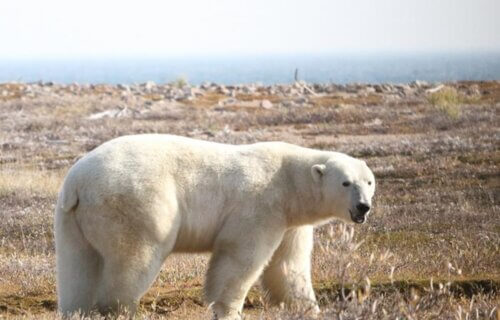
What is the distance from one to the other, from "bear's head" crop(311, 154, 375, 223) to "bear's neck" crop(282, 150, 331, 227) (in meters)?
0.04

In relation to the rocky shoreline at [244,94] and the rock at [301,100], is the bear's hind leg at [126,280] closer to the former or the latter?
the rocky shoreline at [244,94]

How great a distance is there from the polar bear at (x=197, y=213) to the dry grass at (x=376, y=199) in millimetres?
490

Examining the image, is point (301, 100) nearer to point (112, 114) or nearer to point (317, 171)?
point (112, 114)

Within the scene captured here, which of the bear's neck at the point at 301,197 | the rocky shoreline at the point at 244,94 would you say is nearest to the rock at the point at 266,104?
the rocky shoreline at the point at 244,94

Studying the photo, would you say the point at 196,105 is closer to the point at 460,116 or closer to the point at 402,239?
the point at 460,116

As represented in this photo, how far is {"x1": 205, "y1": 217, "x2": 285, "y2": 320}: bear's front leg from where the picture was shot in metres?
7.55

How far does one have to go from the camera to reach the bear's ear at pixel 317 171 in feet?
26.1

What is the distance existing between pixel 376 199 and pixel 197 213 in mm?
7972

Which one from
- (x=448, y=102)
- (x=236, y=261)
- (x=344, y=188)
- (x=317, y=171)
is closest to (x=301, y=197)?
(x=317, y=171)

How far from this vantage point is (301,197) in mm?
8023

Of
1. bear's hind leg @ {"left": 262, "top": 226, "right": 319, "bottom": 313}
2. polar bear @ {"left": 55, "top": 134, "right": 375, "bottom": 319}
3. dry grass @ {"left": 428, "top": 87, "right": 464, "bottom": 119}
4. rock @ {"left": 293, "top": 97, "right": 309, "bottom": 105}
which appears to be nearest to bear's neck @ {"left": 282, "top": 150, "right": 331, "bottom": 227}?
polar bear @ {"left": 55, "top": 134, "right": 375, "bottom": 319}

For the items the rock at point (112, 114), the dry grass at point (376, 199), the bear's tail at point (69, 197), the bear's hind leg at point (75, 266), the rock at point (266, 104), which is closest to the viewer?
the bear's tail at point (69, 197)

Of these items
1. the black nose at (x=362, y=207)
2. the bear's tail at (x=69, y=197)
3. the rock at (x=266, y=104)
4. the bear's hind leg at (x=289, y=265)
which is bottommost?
the rock at (x=266, y=104)

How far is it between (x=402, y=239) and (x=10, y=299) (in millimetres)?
5537
